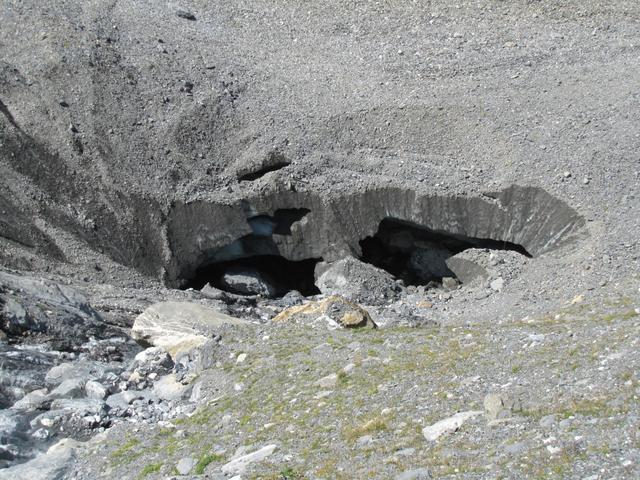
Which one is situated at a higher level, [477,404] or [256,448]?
[477,404]

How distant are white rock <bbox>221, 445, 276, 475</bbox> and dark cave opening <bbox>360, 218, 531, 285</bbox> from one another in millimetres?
20709

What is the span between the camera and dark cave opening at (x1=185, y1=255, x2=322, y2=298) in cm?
3256

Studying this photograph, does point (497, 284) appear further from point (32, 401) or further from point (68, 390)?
point (32, 401)

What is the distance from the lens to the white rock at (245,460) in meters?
12.1

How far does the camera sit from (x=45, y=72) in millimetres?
34375

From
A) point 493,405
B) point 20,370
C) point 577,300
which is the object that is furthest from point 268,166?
point 493,405

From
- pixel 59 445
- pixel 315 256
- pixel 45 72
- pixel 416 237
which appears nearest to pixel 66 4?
pixel 45 72

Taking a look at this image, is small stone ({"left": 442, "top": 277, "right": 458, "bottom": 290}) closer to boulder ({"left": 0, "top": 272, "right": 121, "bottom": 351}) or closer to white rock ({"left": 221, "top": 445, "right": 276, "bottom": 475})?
boulder ({"left": 0, "top": 272, "right": 121, "bottom": 351})

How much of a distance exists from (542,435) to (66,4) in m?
34.2

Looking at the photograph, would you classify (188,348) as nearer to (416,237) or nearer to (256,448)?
(256,448)

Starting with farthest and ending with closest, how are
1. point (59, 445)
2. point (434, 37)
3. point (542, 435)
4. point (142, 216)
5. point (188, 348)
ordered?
point (434, 37), point (142, 216), point (188, 348), point (59, 445), point (542, 435)

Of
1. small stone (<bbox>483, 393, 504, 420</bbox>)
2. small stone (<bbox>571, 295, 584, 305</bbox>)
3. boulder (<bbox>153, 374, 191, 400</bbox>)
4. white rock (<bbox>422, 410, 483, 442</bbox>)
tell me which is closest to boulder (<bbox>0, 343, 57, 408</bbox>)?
boulder (<bbox>153, 374, 191, 400</bbox>)

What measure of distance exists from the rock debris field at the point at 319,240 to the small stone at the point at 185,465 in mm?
144

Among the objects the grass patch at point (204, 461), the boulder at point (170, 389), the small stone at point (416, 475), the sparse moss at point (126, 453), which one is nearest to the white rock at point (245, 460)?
the grass patch at point (204, 461)
